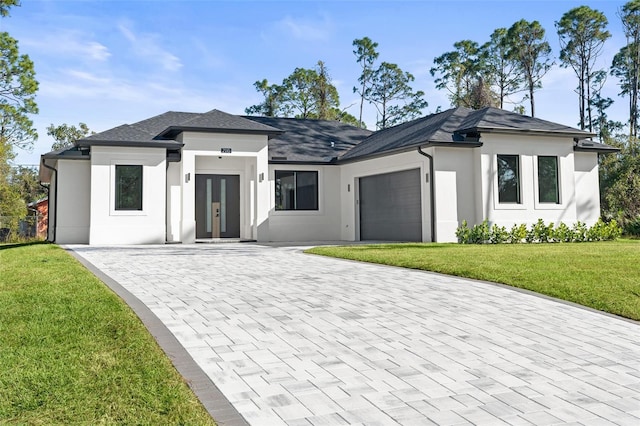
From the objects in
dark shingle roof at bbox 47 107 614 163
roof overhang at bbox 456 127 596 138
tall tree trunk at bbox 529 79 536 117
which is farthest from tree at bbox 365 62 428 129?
roof overhang at bbox 456 127 596 138

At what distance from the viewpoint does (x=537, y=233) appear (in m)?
16.5

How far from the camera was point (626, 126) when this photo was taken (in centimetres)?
3959

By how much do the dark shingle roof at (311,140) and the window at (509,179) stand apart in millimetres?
6370

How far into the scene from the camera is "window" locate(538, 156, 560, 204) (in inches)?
681

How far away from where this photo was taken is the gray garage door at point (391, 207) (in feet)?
57.6

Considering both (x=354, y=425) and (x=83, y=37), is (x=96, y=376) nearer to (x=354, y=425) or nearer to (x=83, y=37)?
(x=354, y=425)

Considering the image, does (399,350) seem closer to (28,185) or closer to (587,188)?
(587,188)

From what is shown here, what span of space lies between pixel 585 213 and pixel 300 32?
485 inches

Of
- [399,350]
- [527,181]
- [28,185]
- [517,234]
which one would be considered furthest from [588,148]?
[28,185]

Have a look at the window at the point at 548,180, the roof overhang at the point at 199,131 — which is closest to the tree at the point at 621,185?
the window at the point at 548,180

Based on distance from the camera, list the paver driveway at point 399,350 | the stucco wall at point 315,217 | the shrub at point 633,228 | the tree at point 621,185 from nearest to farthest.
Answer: the paver driveway at point 399,350 → the stucco wall at point 315,217 → the shrub at point 633,228 → the tree at point 621,185

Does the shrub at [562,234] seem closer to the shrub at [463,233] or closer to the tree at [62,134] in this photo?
the shrub at [463,233]

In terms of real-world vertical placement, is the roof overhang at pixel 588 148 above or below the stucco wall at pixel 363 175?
above

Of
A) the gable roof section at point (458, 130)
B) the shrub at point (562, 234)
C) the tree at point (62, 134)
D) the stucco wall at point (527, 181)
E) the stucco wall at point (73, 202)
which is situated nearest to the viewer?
the gable roof section at point (458, 130)
